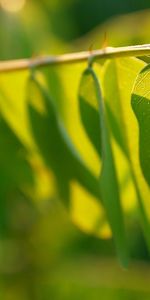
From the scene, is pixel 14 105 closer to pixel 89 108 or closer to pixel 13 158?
pixel 13 158

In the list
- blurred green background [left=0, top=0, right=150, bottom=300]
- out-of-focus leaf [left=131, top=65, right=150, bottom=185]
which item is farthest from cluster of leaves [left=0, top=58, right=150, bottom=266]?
blurred green background [left=0, top=0, right=150, bottom=300]

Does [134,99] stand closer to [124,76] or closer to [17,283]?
[124,76]

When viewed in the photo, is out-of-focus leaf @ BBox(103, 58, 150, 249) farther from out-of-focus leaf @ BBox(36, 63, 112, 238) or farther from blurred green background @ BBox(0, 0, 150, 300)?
blurred green background @ BBox(0, 0, 150, 300)

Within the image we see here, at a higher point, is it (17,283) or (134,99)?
(134,99)

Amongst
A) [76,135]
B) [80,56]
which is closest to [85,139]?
[76,135]

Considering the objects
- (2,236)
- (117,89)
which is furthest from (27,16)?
(117,89)

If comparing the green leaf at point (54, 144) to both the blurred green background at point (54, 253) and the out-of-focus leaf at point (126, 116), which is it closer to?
the out-of-focus leaf at point (126, 116)
